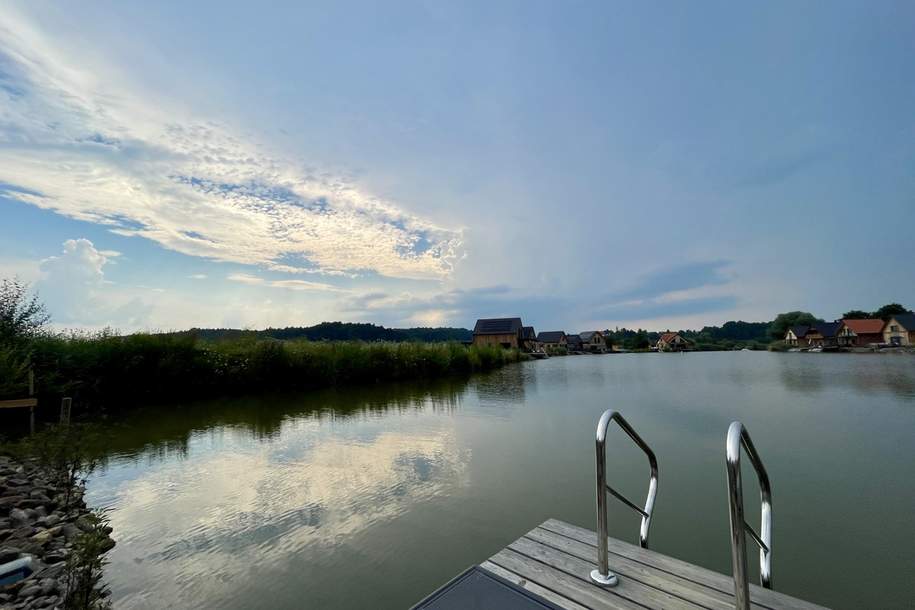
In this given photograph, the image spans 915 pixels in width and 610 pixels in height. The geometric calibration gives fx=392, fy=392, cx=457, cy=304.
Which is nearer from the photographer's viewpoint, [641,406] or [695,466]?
[695,466]

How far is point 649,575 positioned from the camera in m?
2.22

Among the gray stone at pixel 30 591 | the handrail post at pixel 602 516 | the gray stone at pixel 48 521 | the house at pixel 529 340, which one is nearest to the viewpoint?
the handrail post at pixel 602 516

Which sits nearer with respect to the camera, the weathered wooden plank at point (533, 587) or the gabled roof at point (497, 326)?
the weathered wooden plank at point (533, 587)

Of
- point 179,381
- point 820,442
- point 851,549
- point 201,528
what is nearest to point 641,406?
point 820,442

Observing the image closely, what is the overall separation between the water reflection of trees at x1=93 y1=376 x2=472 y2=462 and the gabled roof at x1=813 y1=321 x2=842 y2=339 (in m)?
58.8

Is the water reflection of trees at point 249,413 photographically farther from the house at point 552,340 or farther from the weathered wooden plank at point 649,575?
the house at point 552,340

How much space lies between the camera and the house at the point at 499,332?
48.2 metres

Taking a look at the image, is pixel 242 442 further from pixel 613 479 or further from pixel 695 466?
pixel 695 466

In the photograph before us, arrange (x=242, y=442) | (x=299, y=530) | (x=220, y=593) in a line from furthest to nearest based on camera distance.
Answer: (x=242, y=442)
(x=299, y=530)
(x=220, y=593)

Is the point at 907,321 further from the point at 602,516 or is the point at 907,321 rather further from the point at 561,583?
the point at 561,583

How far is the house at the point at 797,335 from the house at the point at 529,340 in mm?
35761

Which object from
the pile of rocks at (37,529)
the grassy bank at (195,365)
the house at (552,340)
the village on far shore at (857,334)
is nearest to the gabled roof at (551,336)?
the house at (552,340)

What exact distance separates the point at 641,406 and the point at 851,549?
7.87 meters

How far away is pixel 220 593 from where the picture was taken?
2979 mm
